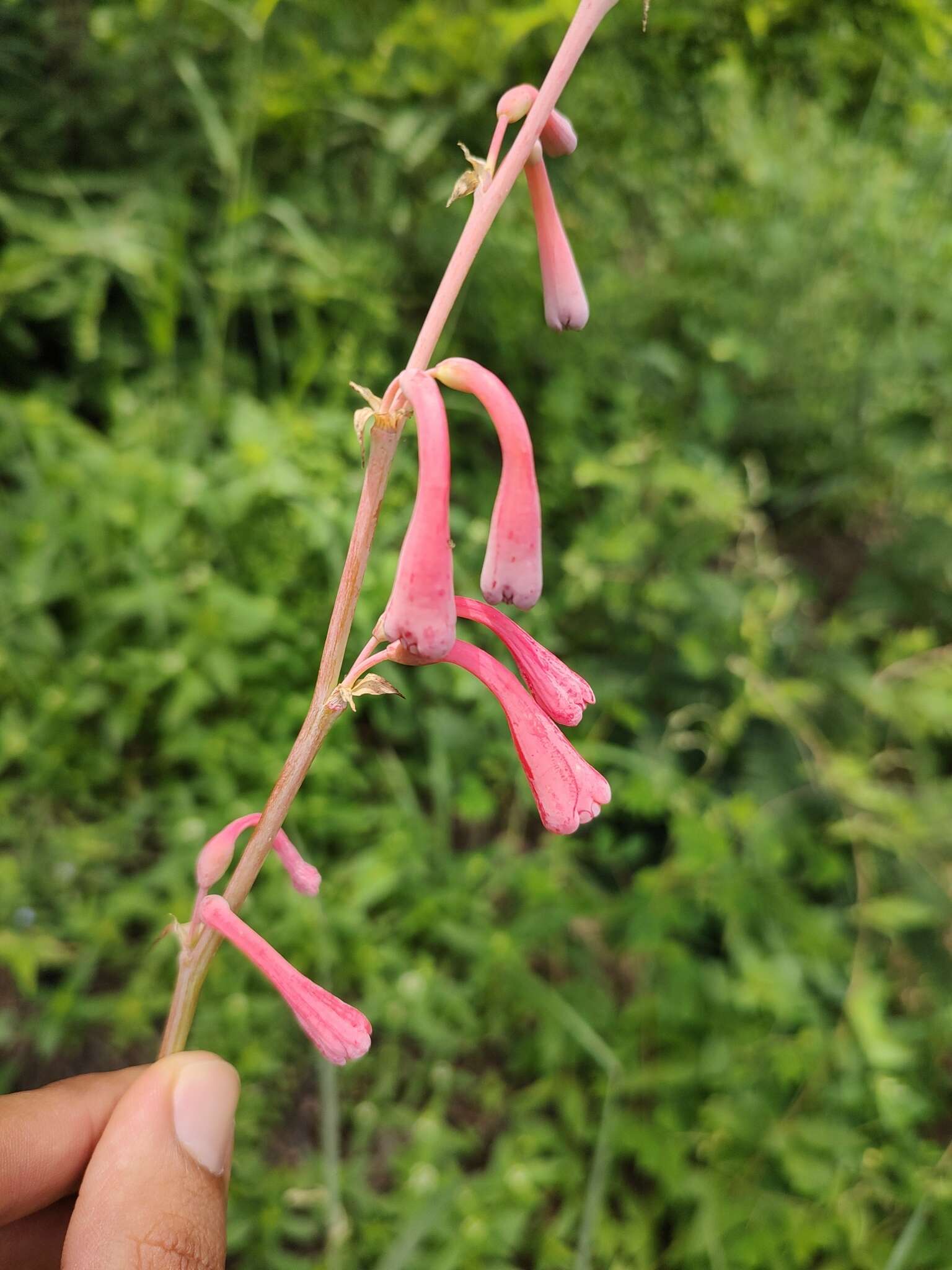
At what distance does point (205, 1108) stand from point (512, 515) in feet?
2.88

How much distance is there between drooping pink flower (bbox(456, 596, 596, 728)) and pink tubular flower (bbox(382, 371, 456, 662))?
6.1 inches

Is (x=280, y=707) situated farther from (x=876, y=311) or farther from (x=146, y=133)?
(x=876, y=311)

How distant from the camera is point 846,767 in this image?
232 centimetres

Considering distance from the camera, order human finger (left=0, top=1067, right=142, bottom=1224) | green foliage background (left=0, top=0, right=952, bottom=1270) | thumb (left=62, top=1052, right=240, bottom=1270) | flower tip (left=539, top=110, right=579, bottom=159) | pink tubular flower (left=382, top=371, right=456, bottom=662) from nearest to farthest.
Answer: pink tubular flower (left=382, top=371, right=456, bottom=662) → flower tip (left=539, top=110, right=579, bottom=159) → thumb (left=62, top=1052, right=240, bottom=1270) → human finger (left=0, top=1067, right=142, bottom=1224) → green foliage background (left=0, top=0, right=952, bottom=1270)

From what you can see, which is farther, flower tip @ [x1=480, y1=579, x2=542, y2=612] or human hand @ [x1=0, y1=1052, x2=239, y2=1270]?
human hand @ [x1=0, y1=1052, x2=239, y2=1270]

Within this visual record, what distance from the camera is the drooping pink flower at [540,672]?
87cm

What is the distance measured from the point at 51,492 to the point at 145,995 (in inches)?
50.1

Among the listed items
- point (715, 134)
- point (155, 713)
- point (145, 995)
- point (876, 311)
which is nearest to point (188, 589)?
point (155, 713)

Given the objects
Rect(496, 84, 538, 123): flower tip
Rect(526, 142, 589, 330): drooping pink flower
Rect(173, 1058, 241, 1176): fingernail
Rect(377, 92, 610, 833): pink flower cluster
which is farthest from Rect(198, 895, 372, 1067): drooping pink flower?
Rect(496, 84, 538, 123): flower tip

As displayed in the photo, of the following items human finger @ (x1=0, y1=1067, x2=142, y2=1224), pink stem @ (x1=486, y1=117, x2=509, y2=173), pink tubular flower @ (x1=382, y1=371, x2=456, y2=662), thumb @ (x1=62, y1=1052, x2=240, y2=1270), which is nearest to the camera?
pink tubular flower @ (x1=382, y1=371, x2=456, y2=662)

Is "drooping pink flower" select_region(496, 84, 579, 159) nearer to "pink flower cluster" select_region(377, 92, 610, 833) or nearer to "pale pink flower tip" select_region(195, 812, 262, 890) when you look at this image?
"pink flower cluster" select_region(377, 92, 610, 833)

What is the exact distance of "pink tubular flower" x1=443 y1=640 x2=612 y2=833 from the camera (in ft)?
2.77

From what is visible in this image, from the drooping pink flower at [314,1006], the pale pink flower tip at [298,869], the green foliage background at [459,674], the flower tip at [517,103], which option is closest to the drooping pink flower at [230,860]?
the pale pink flower tip at [298,869]

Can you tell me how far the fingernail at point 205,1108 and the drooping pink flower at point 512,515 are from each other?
774mm
